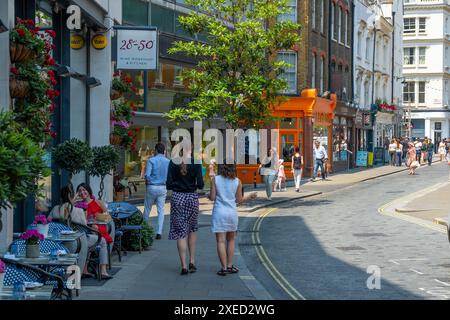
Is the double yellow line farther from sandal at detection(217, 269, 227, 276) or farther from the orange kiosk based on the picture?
the orange kiosk

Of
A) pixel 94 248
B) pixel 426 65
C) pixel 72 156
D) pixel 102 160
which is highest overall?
pixel 426 65

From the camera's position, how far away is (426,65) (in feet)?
284

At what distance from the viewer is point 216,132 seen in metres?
29.6

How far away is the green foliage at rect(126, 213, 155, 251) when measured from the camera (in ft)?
46.6

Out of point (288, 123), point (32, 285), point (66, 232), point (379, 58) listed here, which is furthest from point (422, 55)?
point (32, 285)

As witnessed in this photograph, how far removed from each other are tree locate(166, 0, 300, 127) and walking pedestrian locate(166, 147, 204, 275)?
453 inches

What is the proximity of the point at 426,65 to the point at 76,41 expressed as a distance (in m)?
74.2

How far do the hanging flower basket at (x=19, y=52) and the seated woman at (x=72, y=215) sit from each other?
1793 mm

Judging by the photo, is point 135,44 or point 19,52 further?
point 135,44

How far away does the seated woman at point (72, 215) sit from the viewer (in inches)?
437

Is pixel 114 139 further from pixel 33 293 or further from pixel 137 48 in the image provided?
pixel 33 293

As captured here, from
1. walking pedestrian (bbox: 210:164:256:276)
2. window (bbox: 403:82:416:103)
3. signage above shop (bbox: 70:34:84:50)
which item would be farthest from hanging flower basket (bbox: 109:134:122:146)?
window (bbox: 403:82:416:103)

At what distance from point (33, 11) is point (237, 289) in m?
5.34
